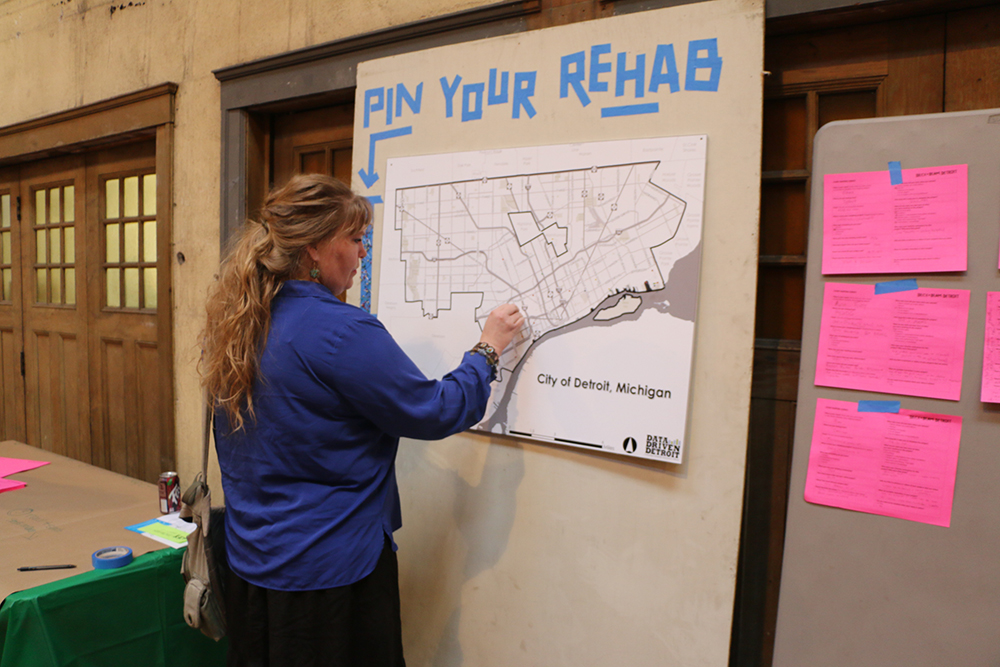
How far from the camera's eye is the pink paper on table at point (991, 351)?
1133mm

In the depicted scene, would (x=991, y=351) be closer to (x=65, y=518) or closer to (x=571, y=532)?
(x=571, y=532)

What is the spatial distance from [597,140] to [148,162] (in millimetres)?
2486

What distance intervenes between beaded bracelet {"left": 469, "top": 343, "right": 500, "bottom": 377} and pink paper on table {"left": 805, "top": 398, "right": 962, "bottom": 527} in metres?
0.70

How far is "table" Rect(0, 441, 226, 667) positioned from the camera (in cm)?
140

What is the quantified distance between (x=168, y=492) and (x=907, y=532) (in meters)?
1.98

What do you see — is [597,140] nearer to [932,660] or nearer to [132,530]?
[932,660]

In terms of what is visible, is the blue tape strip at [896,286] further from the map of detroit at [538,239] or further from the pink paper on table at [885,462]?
the map of detroit at [538,239]

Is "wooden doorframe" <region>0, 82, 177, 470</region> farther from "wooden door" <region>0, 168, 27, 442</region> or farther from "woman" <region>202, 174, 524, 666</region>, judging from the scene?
"woman" <region>202, 174, 524, 666</region>

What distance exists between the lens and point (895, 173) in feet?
3.98

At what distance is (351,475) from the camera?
1249 mm

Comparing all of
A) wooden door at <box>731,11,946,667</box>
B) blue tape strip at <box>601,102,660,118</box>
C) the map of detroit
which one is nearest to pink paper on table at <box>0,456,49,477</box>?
the map of detroit

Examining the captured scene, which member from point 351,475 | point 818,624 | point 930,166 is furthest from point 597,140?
point 818,624

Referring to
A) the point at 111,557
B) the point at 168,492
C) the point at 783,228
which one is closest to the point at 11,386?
the point at 168,492

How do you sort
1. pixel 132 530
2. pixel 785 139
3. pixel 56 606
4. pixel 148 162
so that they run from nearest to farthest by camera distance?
pixel 56 606
pixel 785 139
pixel 132 530
pixel 148 162
